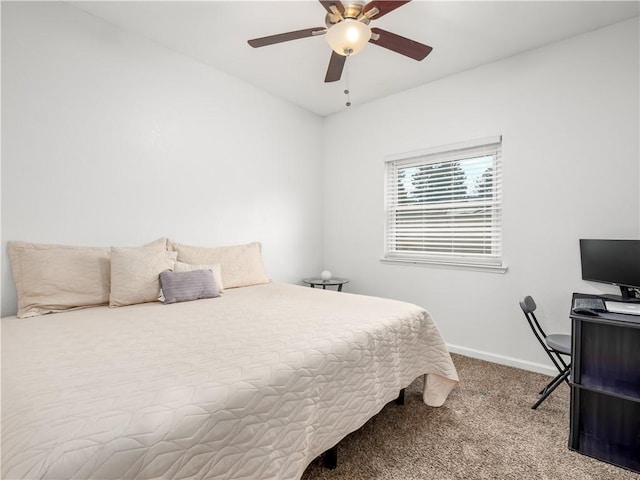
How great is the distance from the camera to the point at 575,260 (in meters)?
2.49

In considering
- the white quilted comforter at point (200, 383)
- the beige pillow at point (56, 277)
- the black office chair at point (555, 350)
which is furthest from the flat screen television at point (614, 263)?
the beige pillow at point (56, 277)

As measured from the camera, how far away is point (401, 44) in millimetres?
1979

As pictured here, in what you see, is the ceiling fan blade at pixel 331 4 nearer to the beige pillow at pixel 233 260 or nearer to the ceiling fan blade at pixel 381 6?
the ceiling fan blade at pixel 381 6

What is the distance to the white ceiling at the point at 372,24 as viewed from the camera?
217 centimetres

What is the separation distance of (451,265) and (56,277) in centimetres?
316

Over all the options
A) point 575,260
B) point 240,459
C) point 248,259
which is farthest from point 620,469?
point 248,259

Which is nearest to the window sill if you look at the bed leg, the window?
the window

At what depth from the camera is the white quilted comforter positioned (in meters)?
0.85

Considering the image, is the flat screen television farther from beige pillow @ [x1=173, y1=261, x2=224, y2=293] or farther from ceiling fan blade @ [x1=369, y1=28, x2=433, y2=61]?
beige pillow @ [x1=173, y1=261, x2=224, y2=293]

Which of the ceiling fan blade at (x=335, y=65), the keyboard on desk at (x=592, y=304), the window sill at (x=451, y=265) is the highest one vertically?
the ceiling fan blade at (x=335, y=65)

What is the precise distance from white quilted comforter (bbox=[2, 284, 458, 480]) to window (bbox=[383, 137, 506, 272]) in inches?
51.4

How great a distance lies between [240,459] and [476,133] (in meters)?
3.08

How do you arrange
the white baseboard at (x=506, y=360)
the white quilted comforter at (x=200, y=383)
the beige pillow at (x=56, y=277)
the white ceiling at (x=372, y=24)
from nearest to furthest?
1. the white quilted comforter at (x=200, y=383)
2. the beige pillow at (x=56, y=277)
3. the white ceiling at (x=372, y=24)
4. the white baseboard at (x=506, y=360)

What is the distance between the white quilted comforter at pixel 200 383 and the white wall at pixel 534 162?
112cm
